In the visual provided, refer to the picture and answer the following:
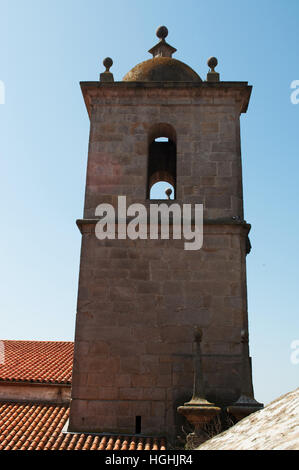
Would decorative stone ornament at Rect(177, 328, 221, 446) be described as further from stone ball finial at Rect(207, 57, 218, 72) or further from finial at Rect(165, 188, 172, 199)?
Result: stone ball finial at Rect(207, 57, 218, 72)

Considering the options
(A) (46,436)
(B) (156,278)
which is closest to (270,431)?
(B) (156,278)

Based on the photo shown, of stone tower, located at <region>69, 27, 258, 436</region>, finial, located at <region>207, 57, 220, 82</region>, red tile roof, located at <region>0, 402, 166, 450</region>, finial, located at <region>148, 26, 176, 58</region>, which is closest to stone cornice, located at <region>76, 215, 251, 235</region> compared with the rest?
stone tower, located at <region>69, 27, 258, 436</region>

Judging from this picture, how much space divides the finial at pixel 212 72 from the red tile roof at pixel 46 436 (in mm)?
7066

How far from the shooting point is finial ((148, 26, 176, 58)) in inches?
468

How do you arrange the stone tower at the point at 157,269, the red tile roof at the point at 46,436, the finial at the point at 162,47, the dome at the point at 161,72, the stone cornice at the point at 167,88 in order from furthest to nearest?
the finial at the point at 162,47 < the dome at the point at 161,72 < the stone cornice at the point at 167,88 < the stone tower at the point at 157,269 < the red tile roof at the point at 46,436

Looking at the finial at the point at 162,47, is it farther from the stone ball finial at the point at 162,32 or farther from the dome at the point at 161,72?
the dome at the point at 161,72

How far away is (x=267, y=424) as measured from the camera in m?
4.04

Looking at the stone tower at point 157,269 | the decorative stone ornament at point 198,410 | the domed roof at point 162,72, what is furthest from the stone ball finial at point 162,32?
the decorative stone ornament at point 198,410

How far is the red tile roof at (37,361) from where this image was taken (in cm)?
1209

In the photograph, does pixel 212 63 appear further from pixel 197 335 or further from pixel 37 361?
pixel 37 361

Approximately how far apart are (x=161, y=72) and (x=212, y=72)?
3.58 feet
